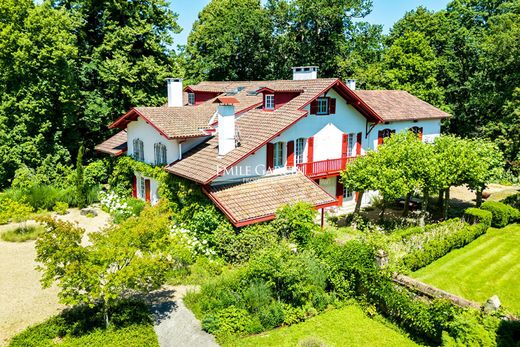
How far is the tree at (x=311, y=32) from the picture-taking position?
47.2 meters

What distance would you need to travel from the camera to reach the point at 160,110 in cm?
2581

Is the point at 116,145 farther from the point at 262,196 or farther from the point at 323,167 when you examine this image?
the point at 323,167

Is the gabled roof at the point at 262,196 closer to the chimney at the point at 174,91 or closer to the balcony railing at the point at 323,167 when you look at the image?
the balcony railing at the point at 323,167

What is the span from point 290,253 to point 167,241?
197 inches

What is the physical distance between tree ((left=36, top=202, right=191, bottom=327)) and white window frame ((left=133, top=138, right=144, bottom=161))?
13.7 m

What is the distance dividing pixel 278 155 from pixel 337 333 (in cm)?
1203

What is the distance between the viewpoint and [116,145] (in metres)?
31.1

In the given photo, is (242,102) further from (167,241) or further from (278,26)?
(278,26)

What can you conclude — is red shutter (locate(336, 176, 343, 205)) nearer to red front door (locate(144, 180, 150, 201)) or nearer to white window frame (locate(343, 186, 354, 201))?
white window frame (locate(343, 186, 354, 201))

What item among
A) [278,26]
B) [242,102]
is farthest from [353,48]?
[242,102]

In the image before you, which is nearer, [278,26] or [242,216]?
[242,216]

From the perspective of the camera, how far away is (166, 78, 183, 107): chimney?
1132 inches

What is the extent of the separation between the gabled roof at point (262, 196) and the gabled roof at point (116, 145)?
1229cm

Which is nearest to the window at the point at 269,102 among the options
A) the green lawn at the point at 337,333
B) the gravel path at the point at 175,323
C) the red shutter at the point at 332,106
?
the red shutter at the point at 332,106
